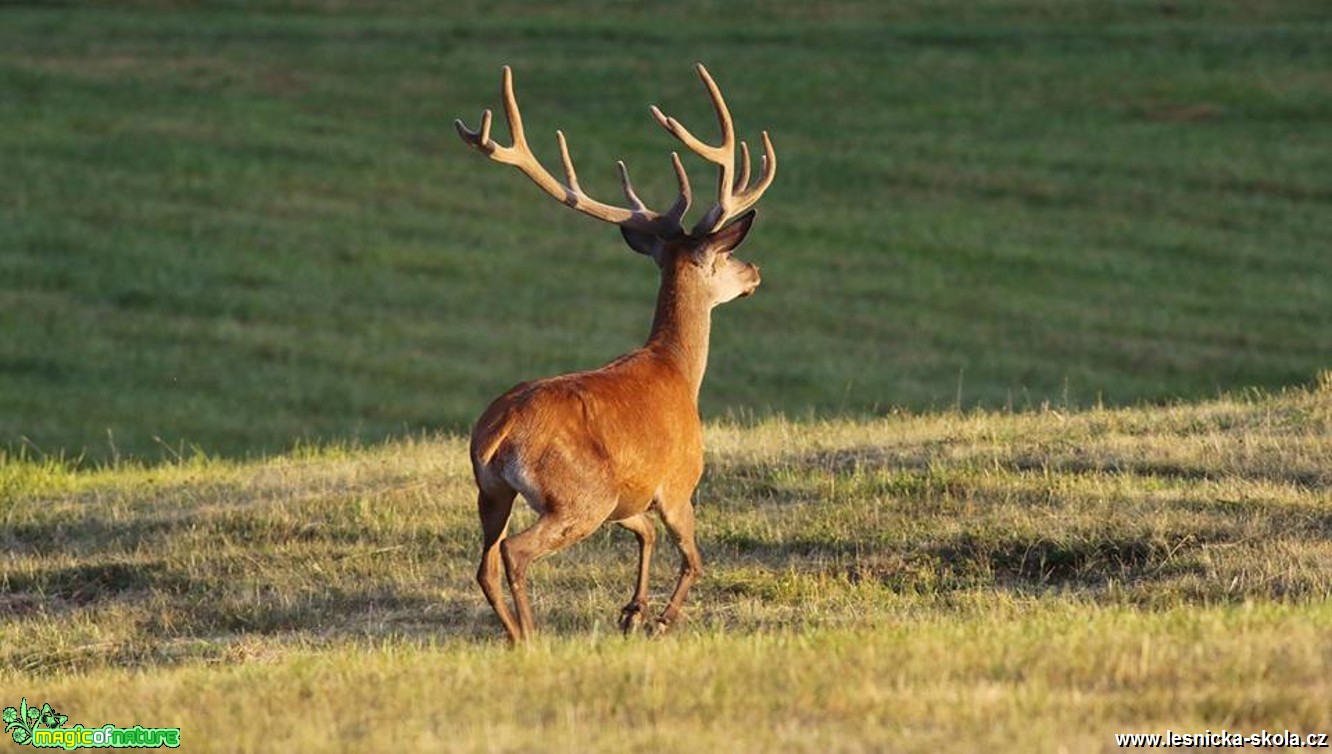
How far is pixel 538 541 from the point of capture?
31.3ft

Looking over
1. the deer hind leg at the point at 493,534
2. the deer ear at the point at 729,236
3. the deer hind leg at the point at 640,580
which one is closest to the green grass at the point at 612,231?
the deer ear at the point at 729,236

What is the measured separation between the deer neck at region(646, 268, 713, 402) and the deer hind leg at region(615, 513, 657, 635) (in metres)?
0.74

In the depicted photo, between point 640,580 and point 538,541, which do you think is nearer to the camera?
point 538,541

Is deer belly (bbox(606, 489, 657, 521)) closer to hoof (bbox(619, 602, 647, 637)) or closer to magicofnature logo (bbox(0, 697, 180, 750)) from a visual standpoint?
hoof (bbox(619, 602, 647, 637))

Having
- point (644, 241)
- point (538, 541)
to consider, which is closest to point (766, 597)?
point (644, 241)

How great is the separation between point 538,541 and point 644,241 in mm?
2476

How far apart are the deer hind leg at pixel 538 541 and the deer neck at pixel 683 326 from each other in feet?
4.58

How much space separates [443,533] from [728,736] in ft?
19.7

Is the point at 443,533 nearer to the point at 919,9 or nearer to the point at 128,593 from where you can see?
the point at 128,593

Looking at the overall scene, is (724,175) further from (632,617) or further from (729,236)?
(632,617)

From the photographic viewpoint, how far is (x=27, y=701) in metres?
7.90

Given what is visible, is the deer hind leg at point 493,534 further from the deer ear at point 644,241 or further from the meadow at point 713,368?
the deer ear at point 644,241

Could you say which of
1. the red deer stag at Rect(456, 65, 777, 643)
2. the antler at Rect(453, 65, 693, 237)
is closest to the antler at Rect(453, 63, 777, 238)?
the antler at Rect(453, 65, 693, 237)

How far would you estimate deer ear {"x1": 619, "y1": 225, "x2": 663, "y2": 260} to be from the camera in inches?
454
